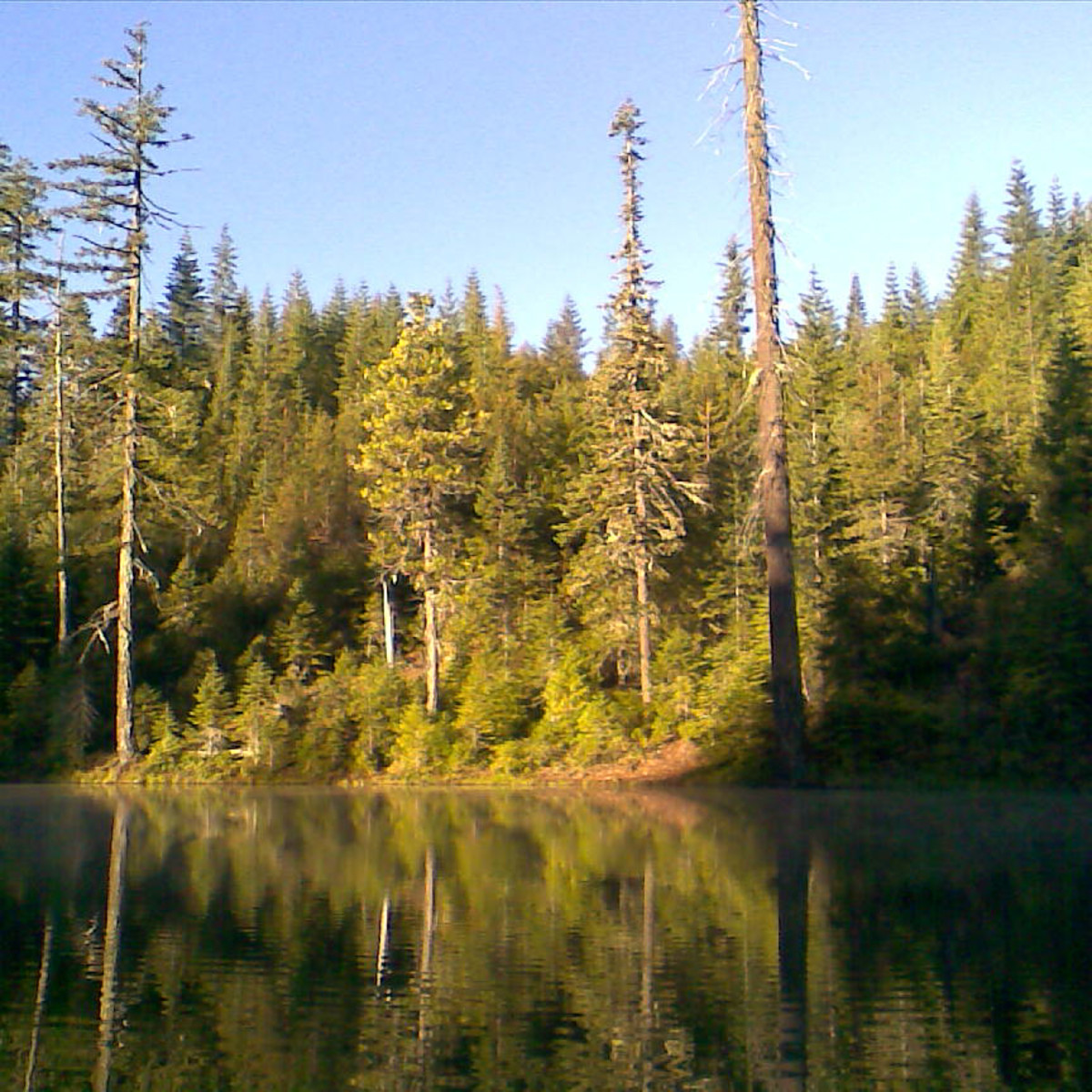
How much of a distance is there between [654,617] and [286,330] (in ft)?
167

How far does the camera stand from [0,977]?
Answer: 24.6 feet

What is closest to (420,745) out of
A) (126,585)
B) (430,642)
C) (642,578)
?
(430,642)

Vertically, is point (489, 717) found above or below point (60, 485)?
below

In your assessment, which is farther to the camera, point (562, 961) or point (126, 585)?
point (126, 585)

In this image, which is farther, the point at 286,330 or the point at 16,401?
the point at 286,330

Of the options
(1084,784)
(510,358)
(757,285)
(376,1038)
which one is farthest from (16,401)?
(376,1038)

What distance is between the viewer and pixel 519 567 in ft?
136

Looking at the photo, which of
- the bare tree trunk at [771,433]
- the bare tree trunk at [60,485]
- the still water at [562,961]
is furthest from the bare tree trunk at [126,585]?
the bare tree trunk at [771,433]

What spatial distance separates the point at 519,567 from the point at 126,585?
1395cm

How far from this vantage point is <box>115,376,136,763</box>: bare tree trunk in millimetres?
31562

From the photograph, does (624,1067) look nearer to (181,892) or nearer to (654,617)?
(181,892)

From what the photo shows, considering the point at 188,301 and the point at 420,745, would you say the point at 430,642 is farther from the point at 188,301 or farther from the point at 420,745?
the point at 188,301

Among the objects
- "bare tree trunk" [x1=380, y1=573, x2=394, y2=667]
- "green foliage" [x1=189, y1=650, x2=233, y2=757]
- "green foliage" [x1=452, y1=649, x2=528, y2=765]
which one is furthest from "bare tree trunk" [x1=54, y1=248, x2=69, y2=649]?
"green foliage" [x1=452, y1=649, x2=528, y2=765]

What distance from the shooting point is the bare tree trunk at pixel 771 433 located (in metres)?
18.5
